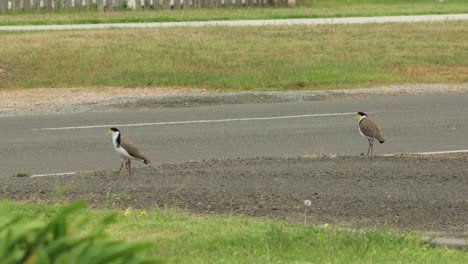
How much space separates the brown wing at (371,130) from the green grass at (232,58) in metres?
8.71

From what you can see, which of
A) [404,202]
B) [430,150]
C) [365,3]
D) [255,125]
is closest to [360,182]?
[404,202]

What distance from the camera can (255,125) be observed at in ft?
56.1

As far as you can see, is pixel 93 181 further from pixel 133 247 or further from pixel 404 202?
pixel 133 247

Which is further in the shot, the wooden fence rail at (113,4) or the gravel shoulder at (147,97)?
the wooden fence rail at (113,4)

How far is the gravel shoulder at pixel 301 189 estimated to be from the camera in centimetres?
921

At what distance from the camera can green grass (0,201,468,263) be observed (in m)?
7.30

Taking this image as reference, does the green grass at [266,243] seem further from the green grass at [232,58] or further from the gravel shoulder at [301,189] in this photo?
the green grass at [232,58]

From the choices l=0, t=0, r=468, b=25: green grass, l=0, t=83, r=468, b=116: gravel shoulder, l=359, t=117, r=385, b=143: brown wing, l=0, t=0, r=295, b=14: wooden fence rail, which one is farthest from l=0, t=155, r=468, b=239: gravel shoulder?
l=0, t=0, r=295, b=14: wooden fence rail

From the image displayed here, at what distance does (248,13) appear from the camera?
1458 inches

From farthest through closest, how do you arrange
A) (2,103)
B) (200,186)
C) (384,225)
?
1. (2,103)
2. (200,186)
3. (384,225)

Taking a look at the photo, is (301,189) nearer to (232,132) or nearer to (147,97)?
(232,132)

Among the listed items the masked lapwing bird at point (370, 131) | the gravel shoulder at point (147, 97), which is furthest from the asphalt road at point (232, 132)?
the masked lapwing bird at point (370, 131)

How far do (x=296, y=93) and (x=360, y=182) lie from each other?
10.2 metres

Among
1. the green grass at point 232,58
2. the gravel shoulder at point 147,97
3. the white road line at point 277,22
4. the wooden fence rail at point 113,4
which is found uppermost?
the wooden fence rail at point 113,4
